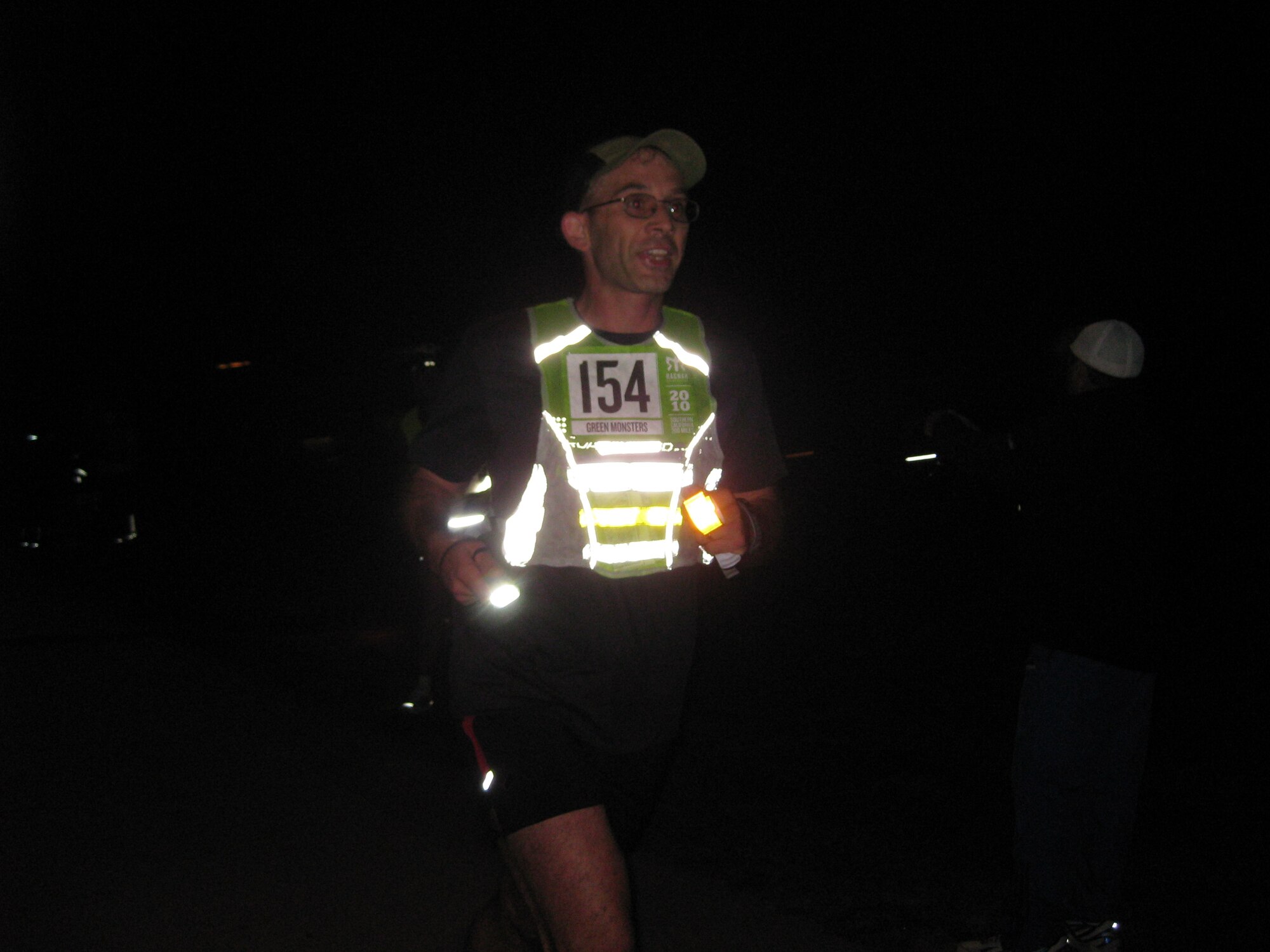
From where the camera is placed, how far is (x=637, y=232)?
9.73 feet

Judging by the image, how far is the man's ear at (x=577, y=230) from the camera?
121 inches

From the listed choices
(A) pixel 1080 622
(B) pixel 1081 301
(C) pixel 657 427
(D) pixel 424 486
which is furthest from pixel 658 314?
(B) pixel 1081 301

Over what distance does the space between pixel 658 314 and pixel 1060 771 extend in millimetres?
1853

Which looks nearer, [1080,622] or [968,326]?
[1080,622]

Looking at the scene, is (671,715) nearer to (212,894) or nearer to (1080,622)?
(1080,622)

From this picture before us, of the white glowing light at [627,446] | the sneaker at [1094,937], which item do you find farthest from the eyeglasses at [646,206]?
the sneaker at [1094,937]

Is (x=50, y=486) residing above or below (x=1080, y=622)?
above

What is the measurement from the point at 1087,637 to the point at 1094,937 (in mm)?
880

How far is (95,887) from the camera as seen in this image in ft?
15.6

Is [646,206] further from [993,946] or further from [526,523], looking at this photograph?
[993,946]

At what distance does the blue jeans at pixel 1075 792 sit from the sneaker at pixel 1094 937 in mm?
22

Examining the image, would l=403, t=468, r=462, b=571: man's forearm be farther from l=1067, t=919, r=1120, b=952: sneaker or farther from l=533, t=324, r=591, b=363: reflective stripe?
l=1067, t=919, r=1120, b=952: sneaker

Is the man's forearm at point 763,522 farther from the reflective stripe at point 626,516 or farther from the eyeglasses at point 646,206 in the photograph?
the eyeglasses at point 646,206

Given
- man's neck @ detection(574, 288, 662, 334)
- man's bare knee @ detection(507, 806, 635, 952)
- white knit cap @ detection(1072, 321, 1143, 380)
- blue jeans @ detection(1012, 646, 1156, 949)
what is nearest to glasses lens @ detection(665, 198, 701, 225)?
man's neck @ detection(574, 288, 662, 334)
